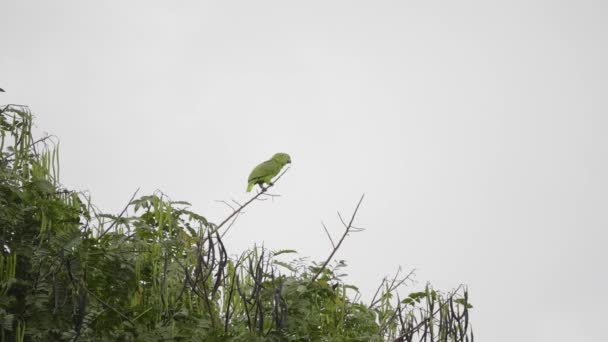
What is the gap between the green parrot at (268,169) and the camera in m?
6.97

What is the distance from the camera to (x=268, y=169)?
6.97m

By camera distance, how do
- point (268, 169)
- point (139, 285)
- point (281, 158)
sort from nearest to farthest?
point (139, 285) → point (268, 169) → point (281, 158)

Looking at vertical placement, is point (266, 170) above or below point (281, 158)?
below

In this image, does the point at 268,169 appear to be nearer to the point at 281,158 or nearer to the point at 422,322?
the point at 281,158

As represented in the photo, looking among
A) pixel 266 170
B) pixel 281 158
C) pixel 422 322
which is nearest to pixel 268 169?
pixel 266 170

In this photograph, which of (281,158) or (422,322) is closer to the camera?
(422,322)

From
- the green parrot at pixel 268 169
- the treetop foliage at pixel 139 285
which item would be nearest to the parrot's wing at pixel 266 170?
the green parrot at pixel 268 169

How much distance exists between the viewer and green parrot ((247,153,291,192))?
6.97m

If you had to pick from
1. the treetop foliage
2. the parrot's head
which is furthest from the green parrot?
the treetop foliage

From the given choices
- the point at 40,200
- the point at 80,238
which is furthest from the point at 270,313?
the point at 40,200

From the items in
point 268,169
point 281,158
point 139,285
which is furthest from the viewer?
point 281,158

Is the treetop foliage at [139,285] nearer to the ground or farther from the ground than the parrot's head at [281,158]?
nearer to the ground

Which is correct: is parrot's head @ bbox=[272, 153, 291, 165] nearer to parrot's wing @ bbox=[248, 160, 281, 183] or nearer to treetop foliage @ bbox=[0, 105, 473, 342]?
parrot's wing @ bbox=[248, 160, 281, 183]

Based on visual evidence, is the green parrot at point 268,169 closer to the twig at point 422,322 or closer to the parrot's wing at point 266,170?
the parrot's wing at point 266,170
